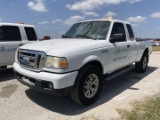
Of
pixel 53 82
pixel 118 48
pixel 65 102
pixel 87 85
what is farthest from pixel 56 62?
pixel 118 48

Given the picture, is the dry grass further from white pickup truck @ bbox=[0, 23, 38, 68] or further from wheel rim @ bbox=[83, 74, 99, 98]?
white pickup truck @ bbox=[0, 23, 38, 68]

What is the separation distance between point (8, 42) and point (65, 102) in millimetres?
3223

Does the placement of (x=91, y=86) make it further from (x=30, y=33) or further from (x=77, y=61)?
(x=30, y=33)

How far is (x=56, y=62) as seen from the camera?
393cm

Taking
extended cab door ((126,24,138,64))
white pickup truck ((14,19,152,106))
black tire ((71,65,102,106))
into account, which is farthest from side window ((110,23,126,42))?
black tire ((71,65,102,106))

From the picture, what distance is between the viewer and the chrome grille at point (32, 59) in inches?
163

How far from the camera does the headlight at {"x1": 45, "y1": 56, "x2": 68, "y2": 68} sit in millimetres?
3900

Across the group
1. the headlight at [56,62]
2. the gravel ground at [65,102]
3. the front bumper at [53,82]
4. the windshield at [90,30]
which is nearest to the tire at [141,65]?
the gravel ground at [65,102]

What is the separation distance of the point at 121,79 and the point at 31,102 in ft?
11.0

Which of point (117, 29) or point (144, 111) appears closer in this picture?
point (144, 111)

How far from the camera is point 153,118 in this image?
3.87 m

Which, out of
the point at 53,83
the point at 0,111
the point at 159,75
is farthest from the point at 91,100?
the point at 159,75

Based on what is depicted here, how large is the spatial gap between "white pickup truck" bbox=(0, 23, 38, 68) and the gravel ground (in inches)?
29.1

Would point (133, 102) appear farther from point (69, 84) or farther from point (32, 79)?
point (32, 79)
